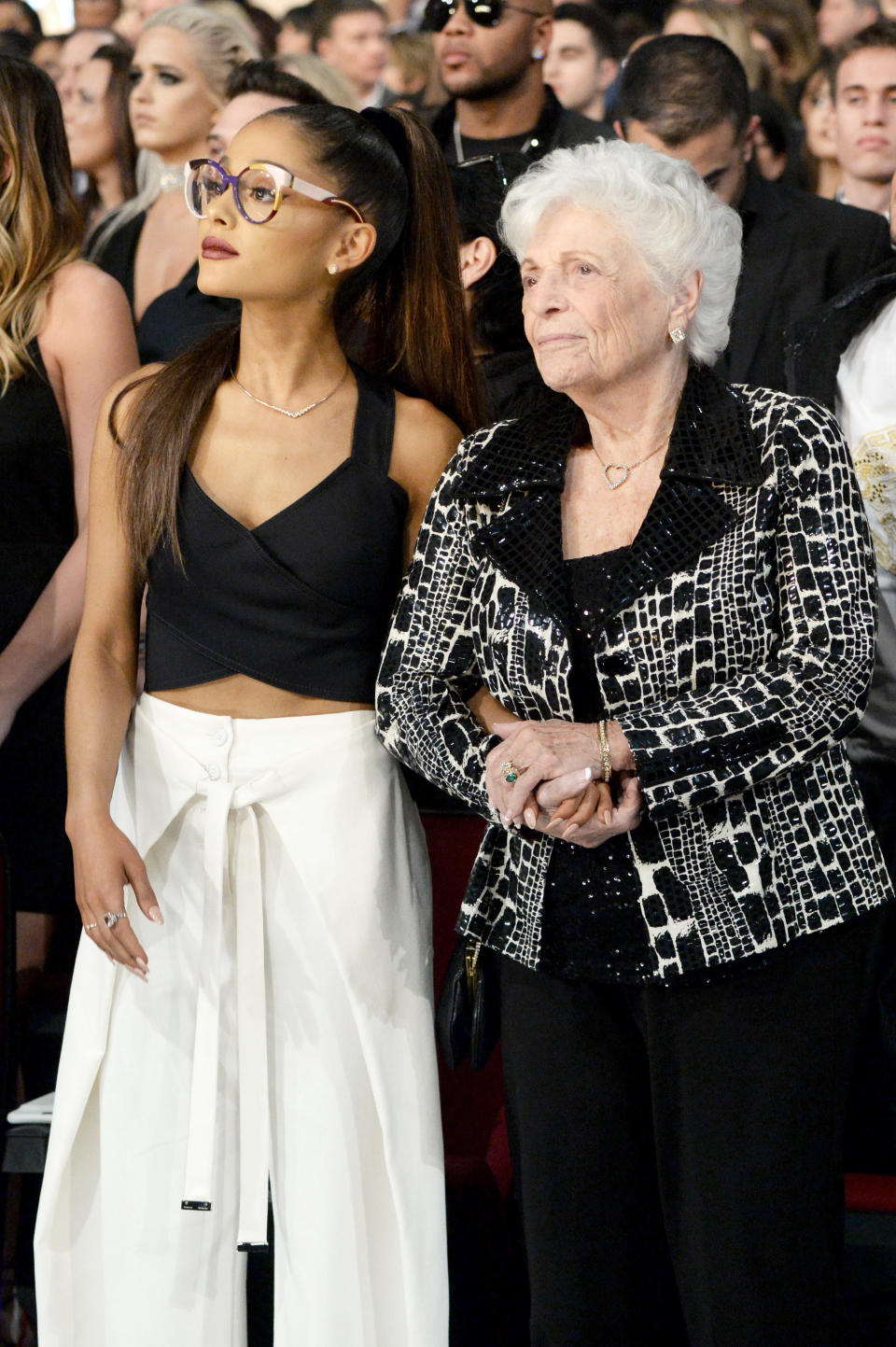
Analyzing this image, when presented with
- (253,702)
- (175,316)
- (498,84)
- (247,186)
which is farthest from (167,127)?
(253,702)

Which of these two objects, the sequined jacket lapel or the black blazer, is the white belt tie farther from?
the black blazer

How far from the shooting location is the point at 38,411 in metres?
2.55

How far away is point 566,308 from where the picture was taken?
70.8 inches

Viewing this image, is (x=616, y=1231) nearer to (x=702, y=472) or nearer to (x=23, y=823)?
(x=702, y=472)

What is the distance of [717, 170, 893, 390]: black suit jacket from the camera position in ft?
10.0

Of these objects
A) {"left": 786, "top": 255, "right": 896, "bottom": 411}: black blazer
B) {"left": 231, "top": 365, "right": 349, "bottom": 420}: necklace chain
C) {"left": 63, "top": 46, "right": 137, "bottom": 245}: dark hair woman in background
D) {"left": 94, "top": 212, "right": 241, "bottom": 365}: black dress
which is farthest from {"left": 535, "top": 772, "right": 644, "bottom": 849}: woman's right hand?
{"left": 63, "top": 46, "right": 137, "bottom": 245}: dark hair woman in background

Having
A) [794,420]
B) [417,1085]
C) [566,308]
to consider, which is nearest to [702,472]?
[794,420]

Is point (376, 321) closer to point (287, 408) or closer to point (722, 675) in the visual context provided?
point (287, 408)

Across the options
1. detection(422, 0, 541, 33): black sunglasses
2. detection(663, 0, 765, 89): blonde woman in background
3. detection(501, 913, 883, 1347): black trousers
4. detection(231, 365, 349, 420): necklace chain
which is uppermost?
detection(422, 0, 541, 33): black sunglasses

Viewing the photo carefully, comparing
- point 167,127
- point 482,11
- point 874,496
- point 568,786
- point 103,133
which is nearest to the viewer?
point 568,786

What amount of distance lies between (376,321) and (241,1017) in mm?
984

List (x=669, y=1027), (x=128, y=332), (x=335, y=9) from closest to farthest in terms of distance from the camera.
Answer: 1. (x=669, y=1027)
2. (x=128, y=332)
3. (x=335, y=9)

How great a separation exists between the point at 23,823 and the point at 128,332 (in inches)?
33.7

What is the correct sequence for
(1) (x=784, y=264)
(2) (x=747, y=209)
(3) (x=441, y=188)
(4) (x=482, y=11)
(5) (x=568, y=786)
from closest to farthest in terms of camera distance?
(5) (x=568, y=786) → (3) (x=441, y=188) → (1) (x=784, y=264) → (2) (x=747, y=209) → (4) (x=482, y=11)
